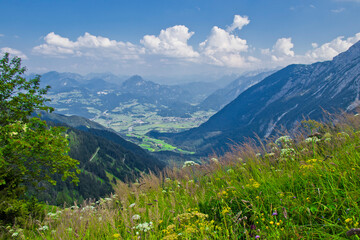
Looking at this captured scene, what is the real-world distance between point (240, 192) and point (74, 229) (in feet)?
11.6

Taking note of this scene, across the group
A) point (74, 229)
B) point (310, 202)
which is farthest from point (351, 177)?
point (74, 229)

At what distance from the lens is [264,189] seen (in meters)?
4.22

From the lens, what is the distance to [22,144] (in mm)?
9891

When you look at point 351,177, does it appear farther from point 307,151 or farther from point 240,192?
point 307,151

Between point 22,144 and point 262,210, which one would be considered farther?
point 22,144

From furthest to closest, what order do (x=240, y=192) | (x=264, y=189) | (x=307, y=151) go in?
1. (x=307, y=151)
2. (x=240, y=192)
3. (x=264, y=189)

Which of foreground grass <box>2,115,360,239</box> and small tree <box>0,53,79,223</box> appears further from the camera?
small tree <box>0,53,79,223</box>

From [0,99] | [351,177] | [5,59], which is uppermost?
[5,59]

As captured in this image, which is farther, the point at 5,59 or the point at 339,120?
the point at 5,59

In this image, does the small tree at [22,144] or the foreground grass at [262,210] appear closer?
the foreground grass at [262,210]

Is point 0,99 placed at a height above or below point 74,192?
above

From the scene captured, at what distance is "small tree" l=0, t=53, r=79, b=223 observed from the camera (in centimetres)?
1032

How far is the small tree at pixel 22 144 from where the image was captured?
10.3m

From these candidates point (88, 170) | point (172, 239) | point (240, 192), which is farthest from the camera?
point (88, 170)
